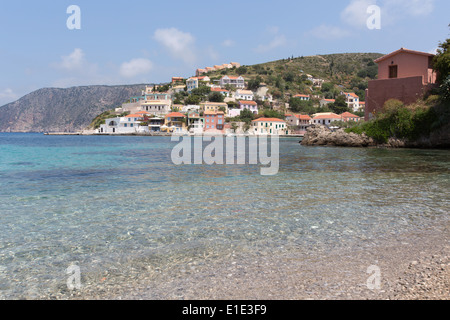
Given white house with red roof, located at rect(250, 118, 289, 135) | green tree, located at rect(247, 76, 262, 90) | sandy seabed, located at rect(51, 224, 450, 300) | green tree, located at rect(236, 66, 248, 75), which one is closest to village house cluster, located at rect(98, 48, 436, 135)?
white house with red roof, located at rect(250, 118, 289, 135)

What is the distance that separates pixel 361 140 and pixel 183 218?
26419 millimetres

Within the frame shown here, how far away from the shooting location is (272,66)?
13238cm

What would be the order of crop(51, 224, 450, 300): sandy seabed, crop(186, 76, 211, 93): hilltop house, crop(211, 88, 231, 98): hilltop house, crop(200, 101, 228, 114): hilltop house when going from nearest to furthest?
crop(51, 224, 450, 300): sandy seabed < crop(200, 101, 228, 114): hilltop house < crop(211, 88, 231, 98): hilltop house < crop(186, 76, 211, 93): hilltop house

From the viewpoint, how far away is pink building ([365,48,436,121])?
2561 cm

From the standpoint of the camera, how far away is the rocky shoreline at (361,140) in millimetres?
24042

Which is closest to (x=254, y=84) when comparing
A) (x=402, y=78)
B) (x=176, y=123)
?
(x=176, y=123)

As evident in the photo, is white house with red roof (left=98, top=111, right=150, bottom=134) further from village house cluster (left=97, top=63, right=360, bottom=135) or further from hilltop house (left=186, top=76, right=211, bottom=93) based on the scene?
hilltop house (left=186, top=76, right=211, bottom=93)

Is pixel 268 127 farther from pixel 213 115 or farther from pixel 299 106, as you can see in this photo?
pixel 299 106

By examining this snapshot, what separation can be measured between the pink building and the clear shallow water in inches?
734

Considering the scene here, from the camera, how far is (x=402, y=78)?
2636cm

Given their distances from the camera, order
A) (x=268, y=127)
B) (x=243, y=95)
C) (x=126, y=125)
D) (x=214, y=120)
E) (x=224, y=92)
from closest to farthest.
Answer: (x=268, y=127), (x=214, y=120), (x=126, y=125), (x=224, y=92), (x=243, y=95)

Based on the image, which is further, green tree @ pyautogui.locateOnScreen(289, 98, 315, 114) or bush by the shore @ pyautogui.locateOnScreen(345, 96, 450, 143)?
green tree @ pyautogui.locateOnScreen(289, 98, 315, 114)

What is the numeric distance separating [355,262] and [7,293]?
3763 millimetres

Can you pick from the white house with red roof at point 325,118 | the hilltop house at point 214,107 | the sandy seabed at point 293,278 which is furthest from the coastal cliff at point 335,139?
the hilltop house at point 214,107
